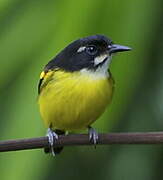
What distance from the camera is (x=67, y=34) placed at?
237 centimetres

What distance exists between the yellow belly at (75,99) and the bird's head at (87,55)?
0.05 m

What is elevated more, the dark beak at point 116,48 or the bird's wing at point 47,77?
the dark beak at point 116,48

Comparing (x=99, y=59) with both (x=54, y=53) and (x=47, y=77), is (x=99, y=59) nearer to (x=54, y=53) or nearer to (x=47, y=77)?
(x=47, y=77)

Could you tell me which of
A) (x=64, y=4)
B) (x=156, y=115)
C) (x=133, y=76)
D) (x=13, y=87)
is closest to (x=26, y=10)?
(x=64, y=4)

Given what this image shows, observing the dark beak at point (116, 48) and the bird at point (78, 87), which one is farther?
the bird at point (78, 87)

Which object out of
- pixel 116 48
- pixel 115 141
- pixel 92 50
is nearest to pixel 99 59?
pixel 92 50

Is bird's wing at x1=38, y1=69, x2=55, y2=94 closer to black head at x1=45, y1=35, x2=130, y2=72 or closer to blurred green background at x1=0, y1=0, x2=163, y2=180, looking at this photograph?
black head at x1=45, y1=35, x2=130, y2=72

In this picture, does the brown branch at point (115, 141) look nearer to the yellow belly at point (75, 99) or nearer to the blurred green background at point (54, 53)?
the blurred green background at point (54, 53)

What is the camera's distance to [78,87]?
9.05 ft

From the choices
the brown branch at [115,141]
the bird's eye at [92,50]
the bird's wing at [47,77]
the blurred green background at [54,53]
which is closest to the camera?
the brown branch at [115,141]

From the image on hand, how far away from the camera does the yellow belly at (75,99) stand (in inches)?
107

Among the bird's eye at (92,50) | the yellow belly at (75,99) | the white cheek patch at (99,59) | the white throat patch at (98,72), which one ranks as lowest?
the yellow belly at (75,99)

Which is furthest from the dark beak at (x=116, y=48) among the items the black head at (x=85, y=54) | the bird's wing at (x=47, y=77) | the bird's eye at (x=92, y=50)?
the bird's wing at (x=47, y=77)

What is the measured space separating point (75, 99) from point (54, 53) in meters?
0.41
